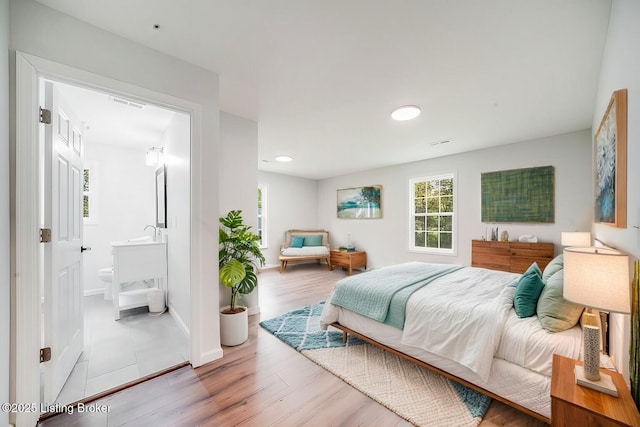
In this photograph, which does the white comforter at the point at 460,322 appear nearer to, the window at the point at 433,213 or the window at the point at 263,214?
the window at the point at 433,213

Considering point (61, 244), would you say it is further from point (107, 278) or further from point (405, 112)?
point (405, 112)

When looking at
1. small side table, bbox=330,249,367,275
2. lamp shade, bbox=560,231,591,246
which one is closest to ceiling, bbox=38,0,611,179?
lamp shade, bbox=560,231,591,246

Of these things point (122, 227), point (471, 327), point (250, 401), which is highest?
point (122, 227)

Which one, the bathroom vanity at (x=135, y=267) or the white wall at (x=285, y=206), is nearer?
the bathroom vanity at (x=135, y=267)

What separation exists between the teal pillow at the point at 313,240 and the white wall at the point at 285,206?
1.42ft

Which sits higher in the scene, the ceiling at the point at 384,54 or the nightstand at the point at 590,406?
the ceiling at the point at 384,54

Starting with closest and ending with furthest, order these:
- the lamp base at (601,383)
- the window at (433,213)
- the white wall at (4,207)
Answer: the lamp base at (601,383)
the white wall at (4,207)
the window at (433,213)

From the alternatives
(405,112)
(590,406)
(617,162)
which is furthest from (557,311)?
(405,112)

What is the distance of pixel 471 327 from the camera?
5.67 feet

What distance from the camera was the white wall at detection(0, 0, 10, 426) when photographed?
1.32 meters

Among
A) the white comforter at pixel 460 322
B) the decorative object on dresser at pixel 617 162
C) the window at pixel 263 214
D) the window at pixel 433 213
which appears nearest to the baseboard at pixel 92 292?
the window at pixel 263 214

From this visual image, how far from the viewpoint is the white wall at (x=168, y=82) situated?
1514mm

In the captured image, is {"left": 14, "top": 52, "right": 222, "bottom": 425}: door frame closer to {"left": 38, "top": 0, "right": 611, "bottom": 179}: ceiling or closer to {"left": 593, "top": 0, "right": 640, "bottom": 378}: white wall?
{"left": 38, "top": 0, "right": 611, "bottom": 179}: ceiling

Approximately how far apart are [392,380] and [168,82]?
9.48 ft
